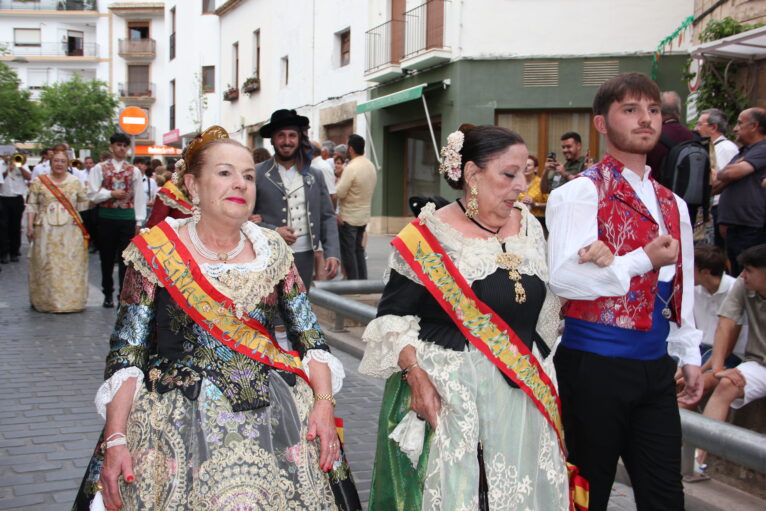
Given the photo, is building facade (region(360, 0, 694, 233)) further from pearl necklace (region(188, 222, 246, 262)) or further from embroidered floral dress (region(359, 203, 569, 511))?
pearl necklace (region(188, 222, 246, 262))

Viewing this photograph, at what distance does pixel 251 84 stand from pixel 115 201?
843 inches

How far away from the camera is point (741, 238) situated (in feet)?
22.6

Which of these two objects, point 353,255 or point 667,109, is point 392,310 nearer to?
point 667,109

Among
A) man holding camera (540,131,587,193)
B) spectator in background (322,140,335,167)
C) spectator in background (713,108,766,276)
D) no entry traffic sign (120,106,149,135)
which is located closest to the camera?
spectator in background (713,108,766,276)

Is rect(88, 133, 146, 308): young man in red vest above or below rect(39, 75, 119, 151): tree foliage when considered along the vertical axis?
below

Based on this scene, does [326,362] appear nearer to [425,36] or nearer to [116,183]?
[116,183]

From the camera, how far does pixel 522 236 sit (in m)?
3.09

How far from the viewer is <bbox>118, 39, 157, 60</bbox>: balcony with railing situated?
5283 cm

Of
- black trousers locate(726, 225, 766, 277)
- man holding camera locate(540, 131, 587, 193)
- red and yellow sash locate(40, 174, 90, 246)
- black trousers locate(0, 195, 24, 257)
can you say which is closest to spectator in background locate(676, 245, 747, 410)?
black trousers locate(726, 225, 766, 277)

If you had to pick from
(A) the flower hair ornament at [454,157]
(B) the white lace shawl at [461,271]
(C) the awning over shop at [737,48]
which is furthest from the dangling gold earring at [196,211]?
(C) the awning over shop at [737,48]

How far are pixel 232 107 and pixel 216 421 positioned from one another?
104 ft

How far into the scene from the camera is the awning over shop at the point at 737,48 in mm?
10273

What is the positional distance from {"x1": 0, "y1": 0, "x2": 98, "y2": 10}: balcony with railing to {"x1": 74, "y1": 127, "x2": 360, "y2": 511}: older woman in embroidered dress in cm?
5992

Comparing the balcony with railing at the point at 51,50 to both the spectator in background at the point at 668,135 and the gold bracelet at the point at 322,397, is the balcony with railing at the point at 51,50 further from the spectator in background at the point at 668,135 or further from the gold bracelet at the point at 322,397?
the gold bracelet at the point at 322,397
